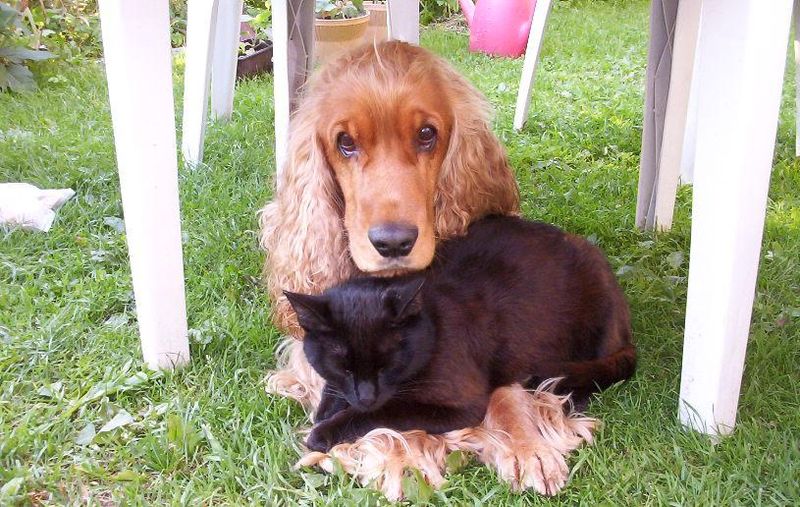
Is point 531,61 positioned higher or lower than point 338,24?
lower

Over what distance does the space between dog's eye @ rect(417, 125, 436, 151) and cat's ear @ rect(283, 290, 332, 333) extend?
0.53 metres

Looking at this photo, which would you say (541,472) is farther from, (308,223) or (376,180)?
(308,223)

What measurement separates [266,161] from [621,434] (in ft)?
8.35

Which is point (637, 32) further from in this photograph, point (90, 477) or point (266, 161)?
point (90, 477)

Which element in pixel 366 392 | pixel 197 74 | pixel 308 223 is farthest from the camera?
pixel 197 74

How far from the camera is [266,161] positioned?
402 centimetres

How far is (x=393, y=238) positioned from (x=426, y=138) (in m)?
0.35

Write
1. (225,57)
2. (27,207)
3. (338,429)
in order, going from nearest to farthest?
(338,429)
(27,207)
(225,57)

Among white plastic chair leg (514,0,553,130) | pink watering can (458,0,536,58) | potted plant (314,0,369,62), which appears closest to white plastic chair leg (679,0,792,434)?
white plastic chair leg (514,0,553,130)

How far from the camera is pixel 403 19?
304 centimetres

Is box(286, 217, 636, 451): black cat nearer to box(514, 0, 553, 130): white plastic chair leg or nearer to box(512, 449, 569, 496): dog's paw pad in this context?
box(512, 449, 569, 496): dog's paw pad

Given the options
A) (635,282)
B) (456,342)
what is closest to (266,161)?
(635,282)

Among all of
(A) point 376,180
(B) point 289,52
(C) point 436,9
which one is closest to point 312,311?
(A) point 376,180

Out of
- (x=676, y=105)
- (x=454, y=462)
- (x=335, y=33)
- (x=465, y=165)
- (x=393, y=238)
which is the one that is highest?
(x=335, y=33)
